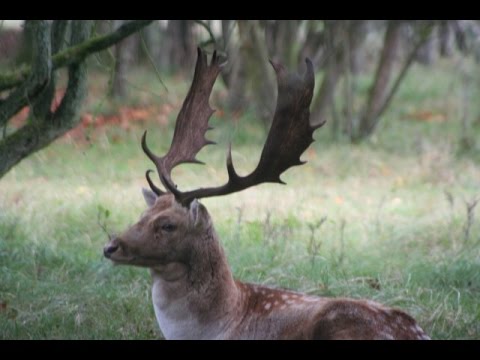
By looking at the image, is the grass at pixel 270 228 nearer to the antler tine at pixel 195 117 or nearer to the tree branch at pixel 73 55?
the antler tine at pixel 195 117

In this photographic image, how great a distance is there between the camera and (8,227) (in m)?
8.59

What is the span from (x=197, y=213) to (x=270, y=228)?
8.87ft

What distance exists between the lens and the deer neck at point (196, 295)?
5.91 meters

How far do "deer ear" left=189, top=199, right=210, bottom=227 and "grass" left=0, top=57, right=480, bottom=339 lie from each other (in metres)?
1.00

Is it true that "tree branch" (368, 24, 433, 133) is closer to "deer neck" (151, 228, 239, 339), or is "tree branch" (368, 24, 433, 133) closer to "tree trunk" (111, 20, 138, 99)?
"tree trunk" (111, 20, 138, 99)

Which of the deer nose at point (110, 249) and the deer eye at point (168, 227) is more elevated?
the deer eye at point (168, 227)

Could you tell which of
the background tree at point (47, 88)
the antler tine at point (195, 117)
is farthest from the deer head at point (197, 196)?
the background tree at point (47, 88)

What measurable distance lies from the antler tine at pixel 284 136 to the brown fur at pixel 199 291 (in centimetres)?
19

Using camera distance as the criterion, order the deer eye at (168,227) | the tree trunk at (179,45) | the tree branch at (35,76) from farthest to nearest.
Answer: the tree trunk at (179,45)
the tree branch at (35,76)
the deer eye at (168,227)

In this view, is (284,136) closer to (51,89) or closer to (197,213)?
(197,213)

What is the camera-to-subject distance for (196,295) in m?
5.96

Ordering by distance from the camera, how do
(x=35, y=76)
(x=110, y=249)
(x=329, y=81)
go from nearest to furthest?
(x=110, y=249), (x=35, y=76), (x=329, y=81)

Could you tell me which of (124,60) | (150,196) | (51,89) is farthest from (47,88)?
(124,60)
